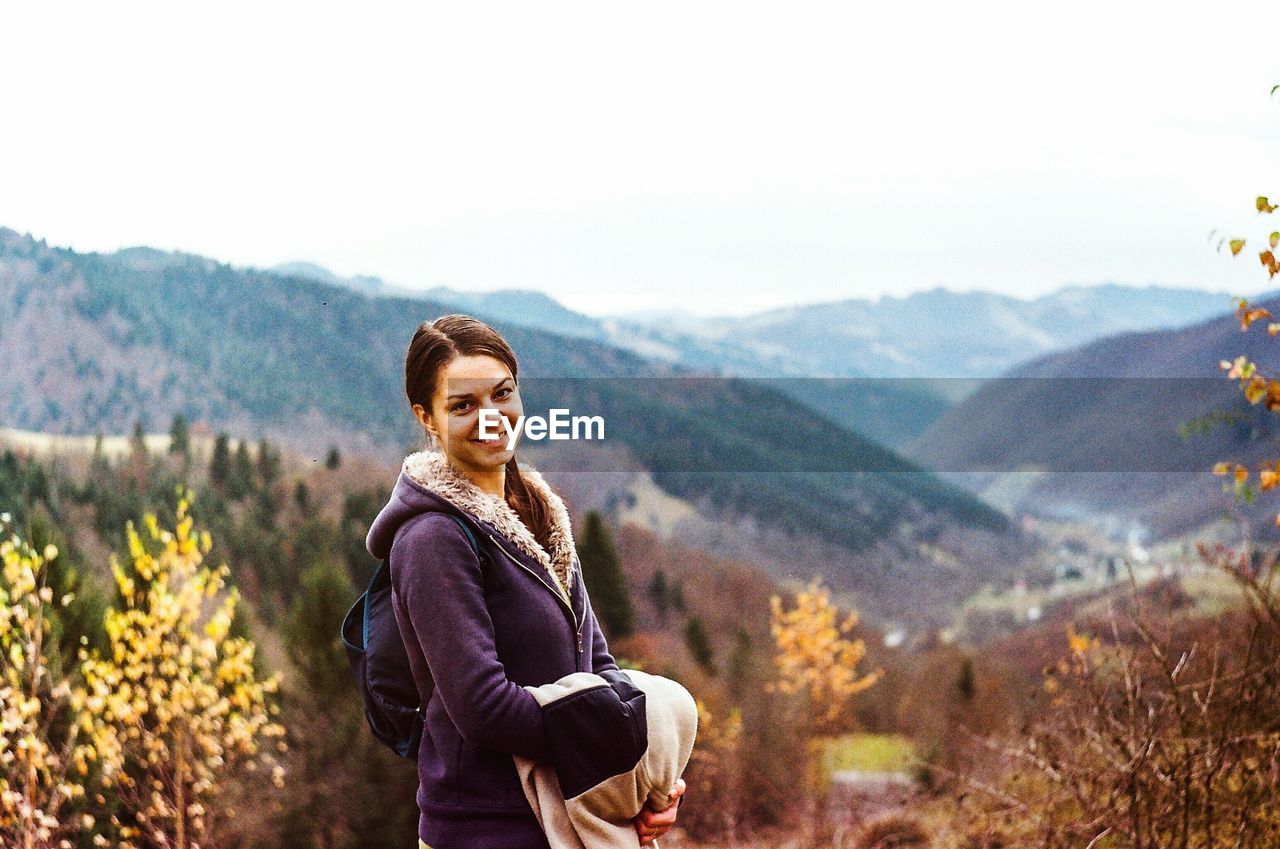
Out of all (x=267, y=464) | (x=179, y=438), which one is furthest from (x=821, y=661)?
(x=179, y=438)

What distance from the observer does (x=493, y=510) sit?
5.05 ft

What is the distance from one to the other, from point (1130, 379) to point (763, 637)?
89.0 meters

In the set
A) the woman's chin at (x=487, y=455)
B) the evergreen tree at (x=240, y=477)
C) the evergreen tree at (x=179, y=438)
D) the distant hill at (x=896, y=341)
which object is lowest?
the evergreen tree at (x=240, y=477)

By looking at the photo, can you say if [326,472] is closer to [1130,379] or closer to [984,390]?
[1130,379]

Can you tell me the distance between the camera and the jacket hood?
1509 millimetres

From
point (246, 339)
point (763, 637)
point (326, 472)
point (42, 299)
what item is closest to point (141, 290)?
point (246, 339)

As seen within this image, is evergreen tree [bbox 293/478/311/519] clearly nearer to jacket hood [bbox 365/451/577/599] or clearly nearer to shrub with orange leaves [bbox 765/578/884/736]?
shrub with orange leaves [bbox 765/578/884/736]

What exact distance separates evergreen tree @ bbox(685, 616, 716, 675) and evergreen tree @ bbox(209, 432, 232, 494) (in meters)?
17.0

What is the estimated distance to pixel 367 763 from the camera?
47.5 feet

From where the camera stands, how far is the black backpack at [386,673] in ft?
5.18

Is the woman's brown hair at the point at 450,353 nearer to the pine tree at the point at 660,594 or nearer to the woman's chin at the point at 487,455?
the woman's chin at the point at 487,455

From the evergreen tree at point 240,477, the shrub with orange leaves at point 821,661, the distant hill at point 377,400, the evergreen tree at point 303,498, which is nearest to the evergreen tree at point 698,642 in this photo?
the shrub with orange leaves at point 821,661

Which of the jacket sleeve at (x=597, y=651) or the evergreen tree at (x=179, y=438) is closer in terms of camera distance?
the jacket sleeve at (x=597, y=651)

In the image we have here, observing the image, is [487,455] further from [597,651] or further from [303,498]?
[303,498]
